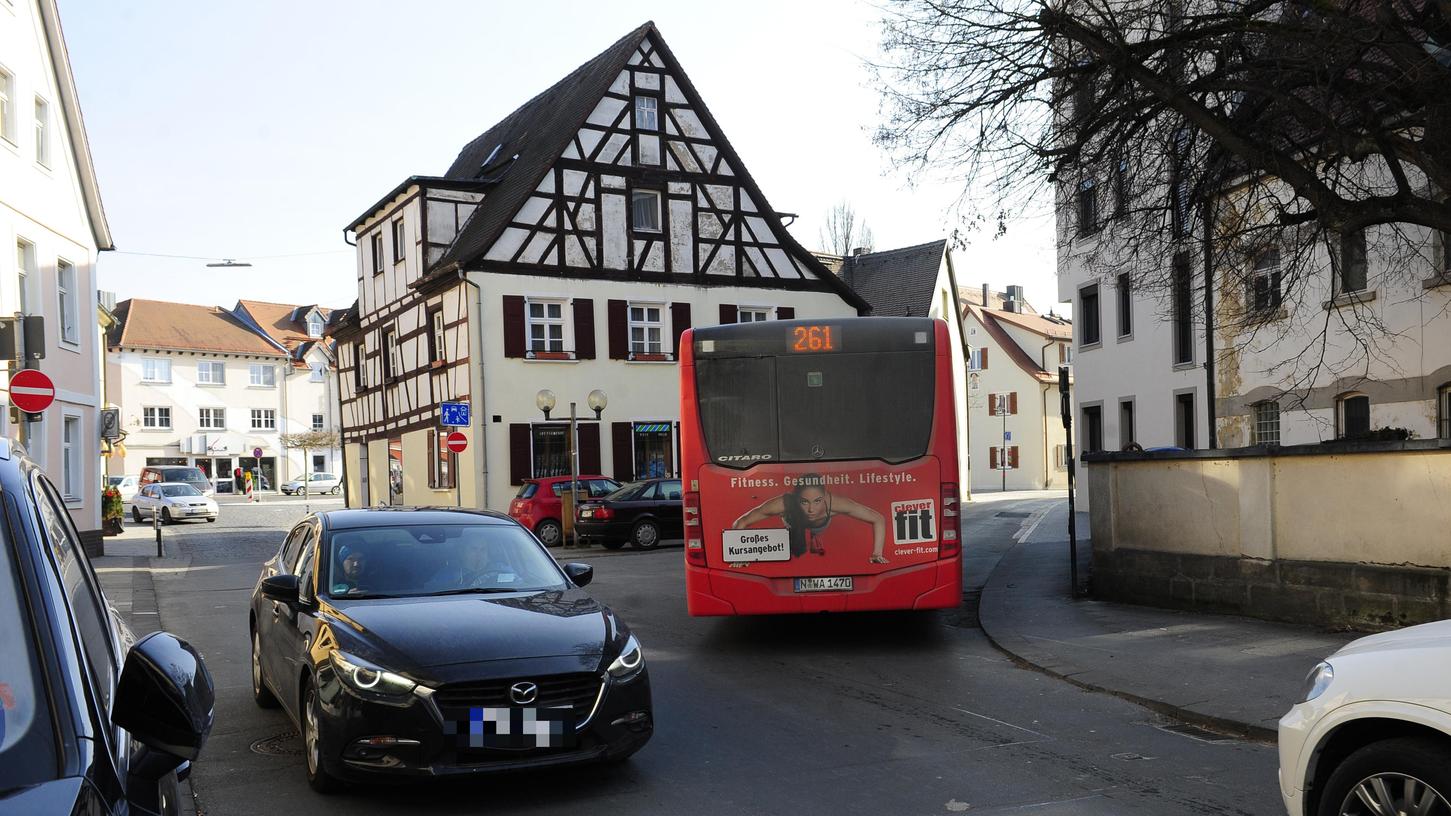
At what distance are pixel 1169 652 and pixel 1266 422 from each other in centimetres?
1887

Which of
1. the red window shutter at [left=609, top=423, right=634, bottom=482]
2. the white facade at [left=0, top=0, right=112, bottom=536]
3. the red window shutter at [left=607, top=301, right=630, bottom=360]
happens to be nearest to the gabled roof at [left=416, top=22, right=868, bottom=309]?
the red window shutter at [left=607, top=301, right=630, bottom=360]

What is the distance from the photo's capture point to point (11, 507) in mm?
2707

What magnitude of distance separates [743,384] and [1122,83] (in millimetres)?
4777

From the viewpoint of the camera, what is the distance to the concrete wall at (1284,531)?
10.5 meters

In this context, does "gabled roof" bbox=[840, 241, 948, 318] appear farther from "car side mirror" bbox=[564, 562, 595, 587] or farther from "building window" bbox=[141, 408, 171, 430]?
"building window" bbox=[141, 408, 171, 430]

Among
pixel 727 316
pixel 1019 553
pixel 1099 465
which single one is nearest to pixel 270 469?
pixel 727 316

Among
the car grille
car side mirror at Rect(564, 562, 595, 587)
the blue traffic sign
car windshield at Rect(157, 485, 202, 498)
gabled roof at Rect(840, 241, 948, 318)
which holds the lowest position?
car windshield at Rect(157, 485, 202, 498)

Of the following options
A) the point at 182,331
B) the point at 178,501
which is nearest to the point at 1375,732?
the point at 178,501

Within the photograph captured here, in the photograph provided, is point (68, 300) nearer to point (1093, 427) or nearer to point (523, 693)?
point (523, 693)

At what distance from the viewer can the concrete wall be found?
34.3 ft

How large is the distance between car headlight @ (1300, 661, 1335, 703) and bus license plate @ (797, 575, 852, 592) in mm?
6348

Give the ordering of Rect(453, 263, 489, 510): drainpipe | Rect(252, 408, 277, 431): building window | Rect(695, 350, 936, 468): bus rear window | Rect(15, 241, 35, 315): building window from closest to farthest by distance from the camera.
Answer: Rect(695, 350, 936, 468): bus rear window < Rect(15, 241, 35, 315): building window < Rect(453, 263, 489, 510): drainpipe < Rect(252, 408, 277, 431): building window

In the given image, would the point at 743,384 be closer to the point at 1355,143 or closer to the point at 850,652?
the point at 850,652

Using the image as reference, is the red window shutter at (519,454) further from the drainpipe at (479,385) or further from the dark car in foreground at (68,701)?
the dark car in foreground at (68,701)
